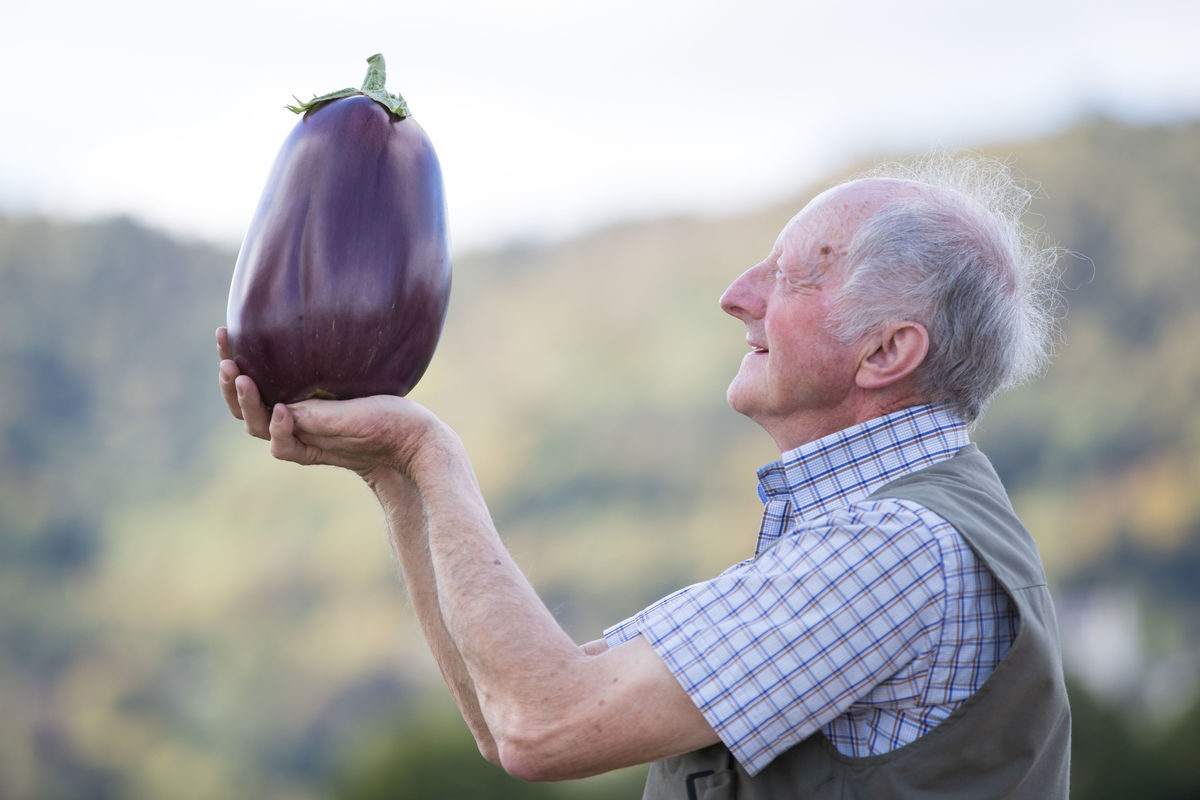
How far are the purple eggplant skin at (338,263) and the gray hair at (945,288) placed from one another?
2.91 feet

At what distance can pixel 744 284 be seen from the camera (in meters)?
2.62

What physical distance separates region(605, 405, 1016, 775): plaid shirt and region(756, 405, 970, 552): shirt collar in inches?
9.4

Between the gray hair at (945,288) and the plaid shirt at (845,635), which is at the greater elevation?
the gray hair at (945,288)

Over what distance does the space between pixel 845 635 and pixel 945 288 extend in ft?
2.68

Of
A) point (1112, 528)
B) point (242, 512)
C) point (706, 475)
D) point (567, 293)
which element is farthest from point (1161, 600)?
point (242, 512)

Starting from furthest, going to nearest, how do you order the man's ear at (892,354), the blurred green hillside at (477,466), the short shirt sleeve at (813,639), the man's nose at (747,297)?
the blurred green hillside at (477,466) → the man's nose at (747,297) → the man's ear at (892,354) → the short shirt sleeve at (813,639)

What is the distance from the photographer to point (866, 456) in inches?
94.7

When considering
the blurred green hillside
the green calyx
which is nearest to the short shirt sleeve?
the green calyx

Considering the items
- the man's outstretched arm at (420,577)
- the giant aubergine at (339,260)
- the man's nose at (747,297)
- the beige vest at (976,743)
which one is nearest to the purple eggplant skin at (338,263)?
the giant aubergine at (339,260)

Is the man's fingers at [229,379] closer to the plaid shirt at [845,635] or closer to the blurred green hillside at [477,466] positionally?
the plaid shirt at [845,635]

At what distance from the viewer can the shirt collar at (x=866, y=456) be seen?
2.38m

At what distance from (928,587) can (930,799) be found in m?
0.35

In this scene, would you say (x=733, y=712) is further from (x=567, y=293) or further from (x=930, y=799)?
(x=567, y=293)

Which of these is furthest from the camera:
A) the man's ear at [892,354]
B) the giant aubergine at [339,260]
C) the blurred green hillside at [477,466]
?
the blurred green hillside at [477,466]
